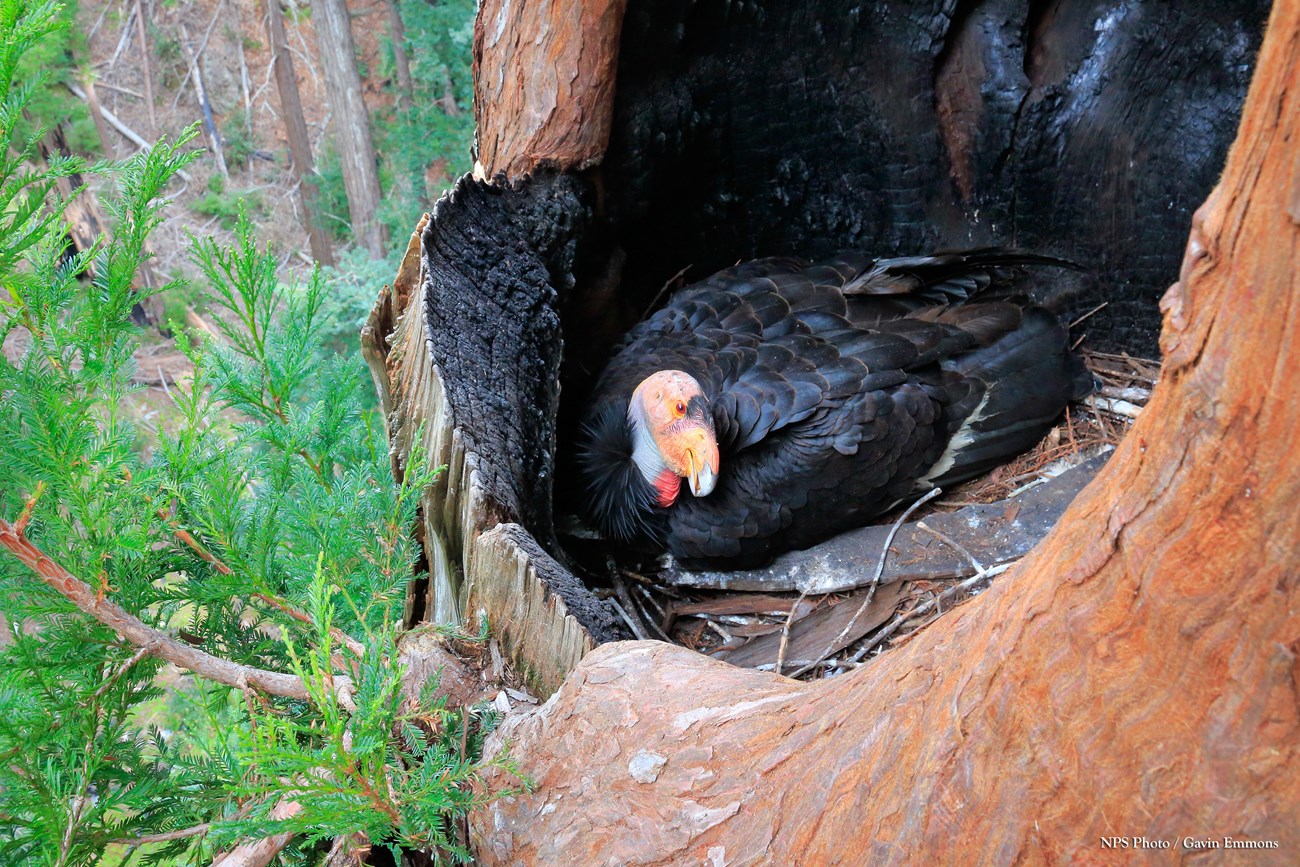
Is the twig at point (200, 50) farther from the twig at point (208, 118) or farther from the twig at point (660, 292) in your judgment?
the twig at point (660, 292)

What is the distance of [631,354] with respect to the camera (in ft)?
9.82

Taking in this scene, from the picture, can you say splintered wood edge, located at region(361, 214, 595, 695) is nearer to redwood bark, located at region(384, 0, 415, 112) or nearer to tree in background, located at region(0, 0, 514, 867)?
tree in background, located at region(0, 0, 514, 867)

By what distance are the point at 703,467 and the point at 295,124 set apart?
8.45m

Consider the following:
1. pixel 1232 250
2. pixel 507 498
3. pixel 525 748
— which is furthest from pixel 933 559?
pixel 1232 250

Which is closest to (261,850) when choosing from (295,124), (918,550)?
(918,550)

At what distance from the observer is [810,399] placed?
107 inches

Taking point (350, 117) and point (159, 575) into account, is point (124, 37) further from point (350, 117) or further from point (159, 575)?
point (159, 575)

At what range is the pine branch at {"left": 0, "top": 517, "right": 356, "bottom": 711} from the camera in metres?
1.34

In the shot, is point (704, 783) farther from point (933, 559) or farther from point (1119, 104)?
point (1119, 104)

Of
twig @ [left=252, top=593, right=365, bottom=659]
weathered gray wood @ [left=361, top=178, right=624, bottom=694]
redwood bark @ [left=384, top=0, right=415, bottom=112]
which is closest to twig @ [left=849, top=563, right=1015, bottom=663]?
weathered gray wood @ [left=361, top=178, right=624, bottom=694]

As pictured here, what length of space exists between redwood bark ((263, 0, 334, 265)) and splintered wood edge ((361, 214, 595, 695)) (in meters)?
7.06

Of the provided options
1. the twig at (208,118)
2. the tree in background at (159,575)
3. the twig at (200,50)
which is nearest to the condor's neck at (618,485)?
the tree in background at (159,575)

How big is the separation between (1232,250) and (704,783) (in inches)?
39.1

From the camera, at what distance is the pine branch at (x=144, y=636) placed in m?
1.34
